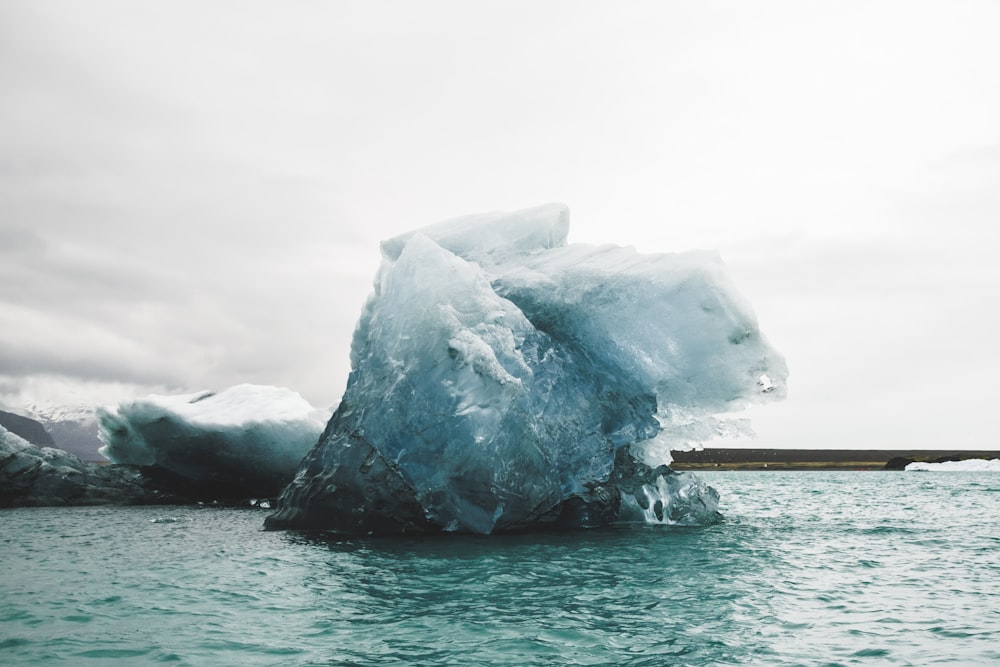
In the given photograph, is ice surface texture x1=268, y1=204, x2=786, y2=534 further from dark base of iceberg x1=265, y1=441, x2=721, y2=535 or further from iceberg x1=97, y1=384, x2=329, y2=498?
iceberg x1=97, y1=384, x2=329, y2=498

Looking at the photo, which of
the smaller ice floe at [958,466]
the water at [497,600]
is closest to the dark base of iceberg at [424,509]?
the water at [497,600]

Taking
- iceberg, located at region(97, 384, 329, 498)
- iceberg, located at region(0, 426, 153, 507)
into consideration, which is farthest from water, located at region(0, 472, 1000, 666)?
iceberg, located at region(0, 426, 153, 507)

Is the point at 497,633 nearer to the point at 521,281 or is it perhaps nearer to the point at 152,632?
the point at 152,632

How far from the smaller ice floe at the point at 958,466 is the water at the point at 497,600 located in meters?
91.3

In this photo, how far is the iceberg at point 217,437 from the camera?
23.5 meters

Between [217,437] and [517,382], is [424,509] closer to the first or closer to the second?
[517,382]

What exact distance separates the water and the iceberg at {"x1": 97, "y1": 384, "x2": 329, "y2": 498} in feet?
24.6

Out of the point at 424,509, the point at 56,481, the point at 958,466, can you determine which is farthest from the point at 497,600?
the point at 958,466

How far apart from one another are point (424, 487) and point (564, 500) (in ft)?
12.2

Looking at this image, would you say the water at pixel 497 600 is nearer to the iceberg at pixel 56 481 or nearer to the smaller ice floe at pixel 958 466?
the iceberg at pixel 56 481

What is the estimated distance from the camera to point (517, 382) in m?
14.7

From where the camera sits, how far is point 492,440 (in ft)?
47.7

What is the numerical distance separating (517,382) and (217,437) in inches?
491

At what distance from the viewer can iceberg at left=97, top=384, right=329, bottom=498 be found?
76.9 ft
